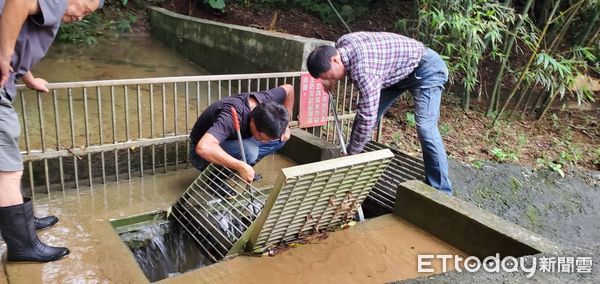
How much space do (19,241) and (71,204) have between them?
85 centimetres

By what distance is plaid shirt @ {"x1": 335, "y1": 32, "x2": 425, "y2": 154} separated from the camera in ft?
11.2

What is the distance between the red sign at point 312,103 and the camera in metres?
4.66

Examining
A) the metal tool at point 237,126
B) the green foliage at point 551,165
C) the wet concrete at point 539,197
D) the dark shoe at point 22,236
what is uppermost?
the metal tool at point 237,126

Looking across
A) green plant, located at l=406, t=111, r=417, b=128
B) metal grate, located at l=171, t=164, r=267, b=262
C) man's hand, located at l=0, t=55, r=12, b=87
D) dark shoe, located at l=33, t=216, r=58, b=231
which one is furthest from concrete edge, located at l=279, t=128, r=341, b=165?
man's hand, located at l=0, t=55, r=12, b=87

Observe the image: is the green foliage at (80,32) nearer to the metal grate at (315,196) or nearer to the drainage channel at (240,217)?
the drainage channel at (240,217)

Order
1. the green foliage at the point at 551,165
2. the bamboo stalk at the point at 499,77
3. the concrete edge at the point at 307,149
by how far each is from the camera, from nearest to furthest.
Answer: the concrete edge at the point at 307,149, the green foliage at the point at 551,165, the bamboo stalk at the point at 499,77

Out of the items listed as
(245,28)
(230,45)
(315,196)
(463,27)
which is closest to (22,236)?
(315,196)

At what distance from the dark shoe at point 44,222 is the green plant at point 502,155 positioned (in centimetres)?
478

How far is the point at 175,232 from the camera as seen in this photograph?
360 centimetres

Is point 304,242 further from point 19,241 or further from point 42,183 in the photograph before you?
point 42,183

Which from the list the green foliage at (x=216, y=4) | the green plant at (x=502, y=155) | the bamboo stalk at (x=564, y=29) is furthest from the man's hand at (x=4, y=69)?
the green foliage at (x=216, y=4)

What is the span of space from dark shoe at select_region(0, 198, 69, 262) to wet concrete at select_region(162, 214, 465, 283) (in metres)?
0.81

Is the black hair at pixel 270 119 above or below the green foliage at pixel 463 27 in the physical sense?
below

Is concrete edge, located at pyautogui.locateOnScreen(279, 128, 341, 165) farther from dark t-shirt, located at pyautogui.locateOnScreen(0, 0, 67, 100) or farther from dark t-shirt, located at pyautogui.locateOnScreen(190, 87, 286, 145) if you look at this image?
dark t-shirt, located at pyautogui.locateOnScreen(0, 0, 67, 100)
